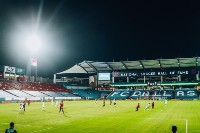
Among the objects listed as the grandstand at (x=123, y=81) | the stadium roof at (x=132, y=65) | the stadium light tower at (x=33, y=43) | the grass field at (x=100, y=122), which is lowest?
the grass field at (x=100, y=122)

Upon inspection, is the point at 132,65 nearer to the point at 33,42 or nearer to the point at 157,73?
the point at 157,73

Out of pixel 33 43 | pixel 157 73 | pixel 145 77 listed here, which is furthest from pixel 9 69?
pixel 157 73

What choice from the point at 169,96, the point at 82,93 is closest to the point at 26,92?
the point at 82,93

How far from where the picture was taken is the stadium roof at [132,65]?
120 metres

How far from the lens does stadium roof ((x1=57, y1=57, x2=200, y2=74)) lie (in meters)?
120

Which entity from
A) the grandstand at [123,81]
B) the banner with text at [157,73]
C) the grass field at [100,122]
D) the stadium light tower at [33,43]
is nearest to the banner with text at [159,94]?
the grandstand at [123,81]

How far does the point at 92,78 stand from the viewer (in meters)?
143

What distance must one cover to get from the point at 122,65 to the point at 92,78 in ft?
65.7

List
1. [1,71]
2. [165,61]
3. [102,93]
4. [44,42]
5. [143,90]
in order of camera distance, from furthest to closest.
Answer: [102,93] → [143,90] → [165,61] → [1,71] → [44,42]

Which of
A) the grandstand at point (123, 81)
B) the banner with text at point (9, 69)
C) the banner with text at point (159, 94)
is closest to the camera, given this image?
the banner with text at point (9, 69)

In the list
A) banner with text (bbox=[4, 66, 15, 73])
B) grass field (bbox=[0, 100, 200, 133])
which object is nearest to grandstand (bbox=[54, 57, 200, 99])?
banner with text (bbox=[4, 66, 15, 73])

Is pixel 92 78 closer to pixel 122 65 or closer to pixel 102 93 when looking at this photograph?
pixel 102 93

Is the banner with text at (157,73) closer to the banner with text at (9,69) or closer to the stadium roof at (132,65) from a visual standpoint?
the stadium roof at (132,65)

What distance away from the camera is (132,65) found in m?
132
